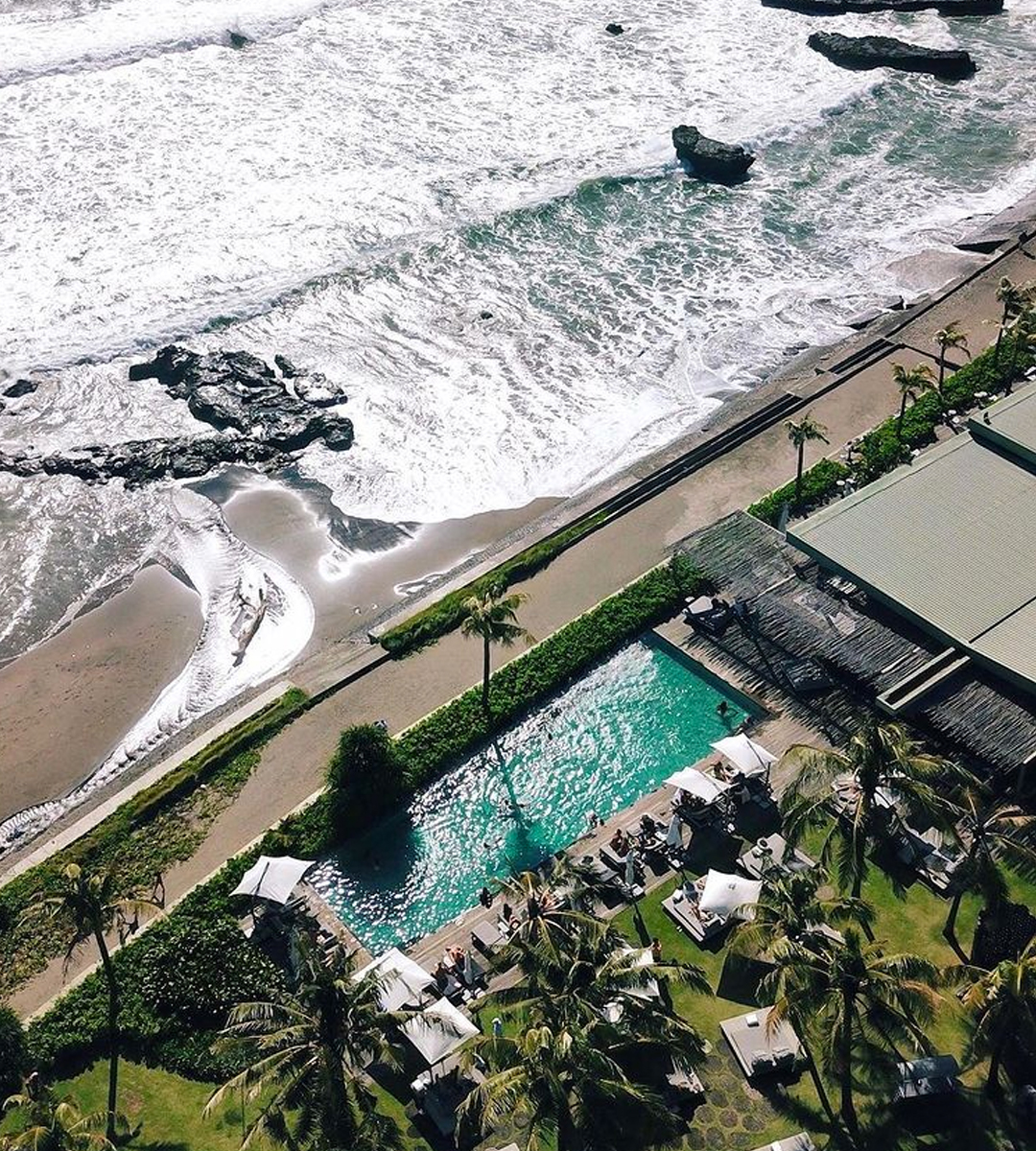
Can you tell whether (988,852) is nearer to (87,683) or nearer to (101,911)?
(101,911)

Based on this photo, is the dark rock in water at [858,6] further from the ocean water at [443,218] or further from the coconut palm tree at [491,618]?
the coconut palm tree at [491,618]

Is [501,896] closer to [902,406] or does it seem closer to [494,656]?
[494,656]

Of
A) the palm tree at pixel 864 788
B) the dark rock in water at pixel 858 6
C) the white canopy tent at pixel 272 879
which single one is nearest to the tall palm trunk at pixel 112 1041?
the white canopy tent at pixel 272 879

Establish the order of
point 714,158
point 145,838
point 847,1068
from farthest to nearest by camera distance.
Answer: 1. point 714,158
2. point 145,838
3. point 847,1068

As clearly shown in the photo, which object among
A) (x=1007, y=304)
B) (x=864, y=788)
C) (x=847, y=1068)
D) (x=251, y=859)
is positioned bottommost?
(x=251, y=859)

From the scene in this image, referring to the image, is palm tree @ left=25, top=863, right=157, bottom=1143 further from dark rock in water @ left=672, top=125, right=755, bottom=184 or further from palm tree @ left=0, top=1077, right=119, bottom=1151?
dark rock in water @ left=672, top=125, right=755, bottom=184

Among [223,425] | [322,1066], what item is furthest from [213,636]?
[322,1066]
